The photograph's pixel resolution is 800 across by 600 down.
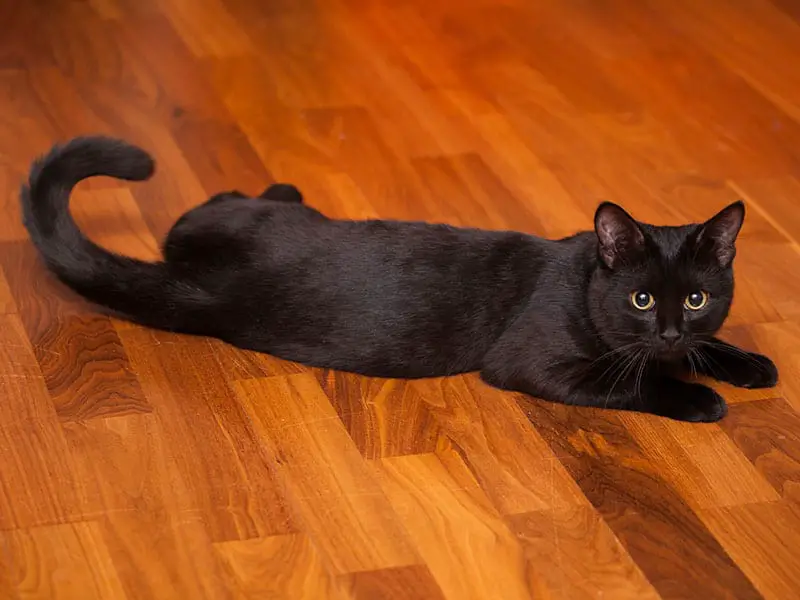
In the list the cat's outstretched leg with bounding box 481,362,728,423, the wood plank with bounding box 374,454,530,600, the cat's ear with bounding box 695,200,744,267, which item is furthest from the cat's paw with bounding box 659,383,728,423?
the wood plank with bounding box 374,454,530,600

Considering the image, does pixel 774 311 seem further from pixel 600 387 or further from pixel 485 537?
pixel 485 537

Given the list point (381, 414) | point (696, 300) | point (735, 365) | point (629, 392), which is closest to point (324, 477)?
point (381, 414)

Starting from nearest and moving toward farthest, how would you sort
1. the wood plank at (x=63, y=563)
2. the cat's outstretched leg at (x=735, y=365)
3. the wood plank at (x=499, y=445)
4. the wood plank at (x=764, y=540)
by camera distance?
the wood plank at (x=63, y=563)
the wood plank at (x=764, y=540)
the wood plank at (x=499, y=445)
the cat's outstretched leg at (x=735, y=365)

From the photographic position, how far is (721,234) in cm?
210

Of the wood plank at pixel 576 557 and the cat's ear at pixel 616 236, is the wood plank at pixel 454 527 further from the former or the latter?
the cat's ear at pixel 616 236

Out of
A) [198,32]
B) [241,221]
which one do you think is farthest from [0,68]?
[241,221]

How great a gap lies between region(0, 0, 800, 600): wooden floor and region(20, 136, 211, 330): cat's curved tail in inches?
3.1

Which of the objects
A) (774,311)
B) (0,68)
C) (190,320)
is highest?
(774,311)

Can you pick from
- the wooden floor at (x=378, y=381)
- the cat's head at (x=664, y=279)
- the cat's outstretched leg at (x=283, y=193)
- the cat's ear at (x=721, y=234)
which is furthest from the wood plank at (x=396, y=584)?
the cat's outstretched leg at (x=283, y=193)

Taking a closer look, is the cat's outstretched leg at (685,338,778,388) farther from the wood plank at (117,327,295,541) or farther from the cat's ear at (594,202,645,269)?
the wood plank at (117,327,295,541)

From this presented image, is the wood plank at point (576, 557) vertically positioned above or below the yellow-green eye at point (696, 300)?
below

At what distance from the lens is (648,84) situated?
3.49 metres

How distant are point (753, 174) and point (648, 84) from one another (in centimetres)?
52

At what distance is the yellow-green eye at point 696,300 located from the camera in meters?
2.11
